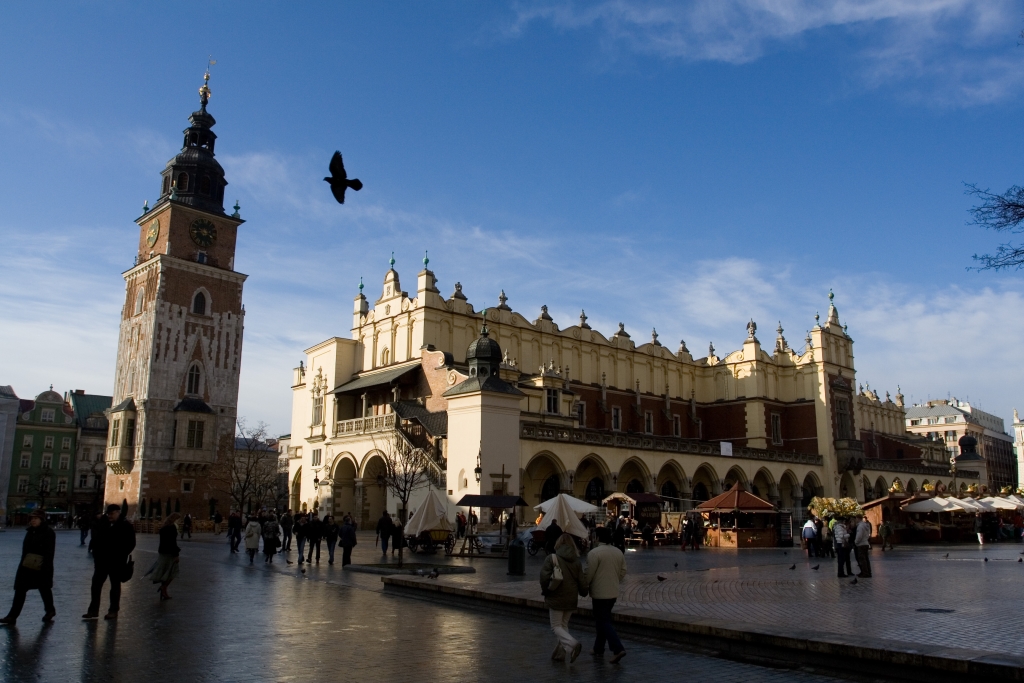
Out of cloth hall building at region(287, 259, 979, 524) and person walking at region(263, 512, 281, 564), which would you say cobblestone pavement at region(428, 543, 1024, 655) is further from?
cloth hall building at region(287, 259, 979, 524)

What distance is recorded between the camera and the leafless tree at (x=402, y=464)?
113 feet

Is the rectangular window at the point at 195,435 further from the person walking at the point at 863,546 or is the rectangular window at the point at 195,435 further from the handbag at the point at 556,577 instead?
the handbag at the point at 556,577

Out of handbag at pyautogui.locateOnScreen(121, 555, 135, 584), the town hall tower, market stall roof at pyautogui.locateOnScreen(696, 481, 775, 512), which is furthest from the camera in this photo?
the town hall tower

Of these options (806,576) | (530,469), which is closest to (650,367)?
(530,469)

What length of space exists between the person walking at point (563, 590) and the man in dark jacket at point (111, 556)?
267 inches

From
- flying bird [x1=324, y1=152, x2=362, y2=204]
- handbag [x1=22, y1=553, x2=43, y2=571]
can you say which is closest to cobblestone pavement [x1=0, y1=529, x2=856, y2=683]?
handbag [x1=22, y1=553, x2=43, y2=571]

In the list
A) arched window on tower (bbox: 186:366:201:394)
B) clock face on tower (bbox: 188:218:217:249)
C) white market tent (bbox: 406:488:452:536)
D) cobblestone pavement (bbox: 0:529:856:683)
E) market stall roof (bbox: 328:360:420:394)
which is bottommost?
cobblestone pavement (bbox: 0:529:856:683)

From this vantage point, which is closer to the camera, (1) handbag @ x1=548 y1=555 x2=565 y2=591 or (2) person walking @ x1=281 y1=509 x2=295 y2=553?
(1) handbag @ x1=548 y1=555 x2=565 y2=591

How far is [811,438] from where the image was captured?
6041 centimetres

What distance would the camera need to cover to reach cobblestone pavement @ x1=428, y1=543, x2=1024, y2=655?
10.6 meters

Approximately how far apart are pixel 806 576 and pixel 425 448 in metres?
21.7

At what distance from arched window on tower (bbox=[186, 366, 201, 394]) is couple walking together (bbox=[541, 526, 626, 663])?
5093 cm

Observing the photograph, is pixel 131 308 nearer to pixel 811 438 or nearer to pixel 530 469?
pixel 530 469

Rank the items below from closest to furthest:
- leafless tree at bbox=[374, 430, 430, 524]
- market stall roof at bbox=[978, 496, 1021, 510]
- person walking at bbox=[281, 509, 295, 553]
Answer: person walking at bbox=[281, 509, 295, 553], leafless tree at bbox=[374, 430, 430, 524], market stall roof at bbox=[978, 496, 1021, 510]
